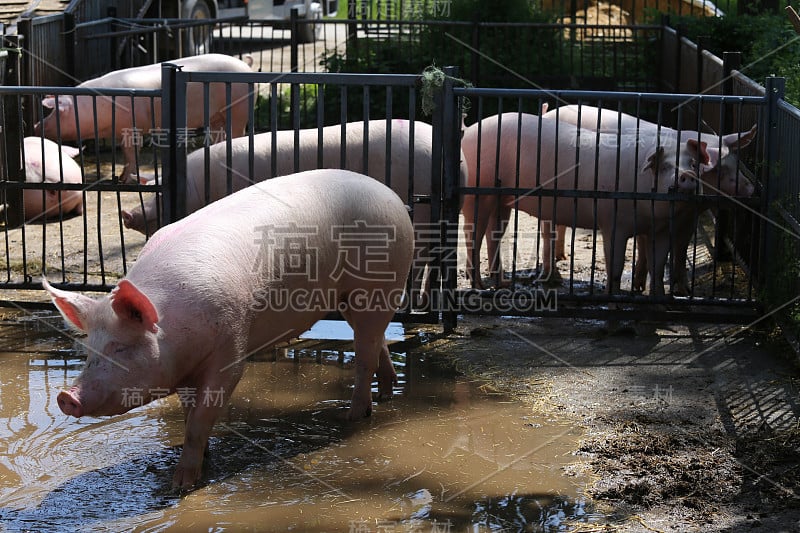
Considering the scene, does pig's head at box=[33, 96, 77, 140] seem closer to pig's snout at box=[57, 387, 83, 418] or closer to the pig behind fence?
the pig behind fence

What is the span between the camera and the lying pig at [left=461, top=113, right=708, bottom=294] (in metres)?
7.24

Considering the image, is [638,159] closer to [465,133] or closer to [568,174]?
[568,174]

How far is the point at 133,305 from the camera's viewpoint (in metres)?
4.39

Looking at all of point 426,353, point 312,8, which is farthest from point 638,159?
point 312,8

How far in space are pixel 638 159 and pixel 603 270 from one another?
154cm

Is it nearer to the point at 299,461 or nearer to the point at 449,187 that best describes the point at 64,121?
the point at 449,187

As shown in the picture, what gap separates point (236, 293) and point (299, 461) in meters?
0.98

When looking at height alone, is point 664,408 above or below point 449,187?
below

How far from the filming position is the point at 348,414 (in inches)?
230

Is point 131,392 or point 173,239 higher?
point 173,239

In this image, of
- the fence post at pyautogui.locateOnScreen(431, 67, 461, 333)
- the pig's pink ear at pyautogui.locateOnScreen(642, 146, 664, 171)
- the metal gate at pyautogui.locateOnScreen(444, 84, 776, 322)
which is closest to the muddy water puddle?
the fence post at pyautogui.locateOnScreen(431, 67, 461, 333)

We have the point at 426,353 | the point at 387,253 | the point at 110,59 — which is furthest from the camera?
the point at 110,59

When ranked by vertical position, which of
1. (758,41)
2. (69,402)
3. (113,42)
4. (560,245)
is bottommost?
(560,245)

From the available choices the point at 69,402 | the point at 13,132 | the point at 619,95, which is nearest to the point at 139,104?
the point at 13,132
